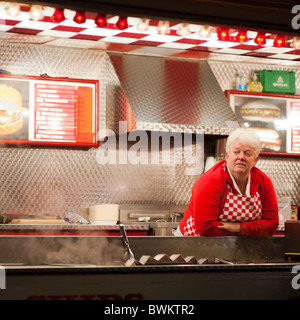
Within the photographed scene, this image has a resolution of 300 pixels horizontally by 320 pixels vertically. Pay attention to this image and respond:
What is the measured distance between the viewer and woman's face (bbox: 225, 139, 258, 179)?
129 inches

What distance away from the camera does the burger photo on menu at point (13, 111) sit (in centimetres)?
550

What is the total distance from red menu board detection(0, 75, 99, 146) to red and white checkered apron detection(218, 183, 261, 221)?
274 cm

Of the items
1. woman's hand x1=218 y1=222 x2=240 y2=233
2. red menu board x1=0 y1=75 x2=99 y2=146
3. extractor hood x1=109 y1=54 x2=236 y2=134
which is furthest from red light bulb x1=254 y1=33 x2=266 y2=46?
red menu board x1=0 y1=75 x2=99 y2=146

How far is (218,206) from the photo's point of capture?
3.17 m

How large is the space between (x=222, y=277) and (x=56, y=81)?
3.91 meters

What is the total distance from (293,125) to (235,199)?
3.58m

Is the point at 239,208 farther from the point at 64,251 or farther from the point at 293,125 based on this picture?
the point at 293,125

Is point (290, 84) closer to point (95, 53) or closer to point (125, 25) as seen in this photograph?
point (95, 53)

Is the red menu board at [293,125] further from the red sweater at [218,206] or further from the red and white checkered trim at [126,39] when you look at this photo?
the red sweater at [218,206]

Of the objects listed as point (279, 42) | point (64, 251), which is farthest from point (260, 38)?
point (64, 251)

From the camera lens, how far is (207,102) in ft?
19.6

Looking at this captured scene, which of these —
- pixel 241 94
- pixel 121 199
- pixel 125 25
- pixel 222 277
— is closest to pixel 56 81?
pixel 121 199

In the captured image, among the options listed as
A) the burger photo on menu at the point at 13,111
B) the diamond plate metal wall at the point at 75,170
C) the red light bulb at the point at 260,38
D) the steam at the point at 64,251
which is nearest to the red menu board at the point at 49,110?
the burger photo on menu at the point at 13,111
